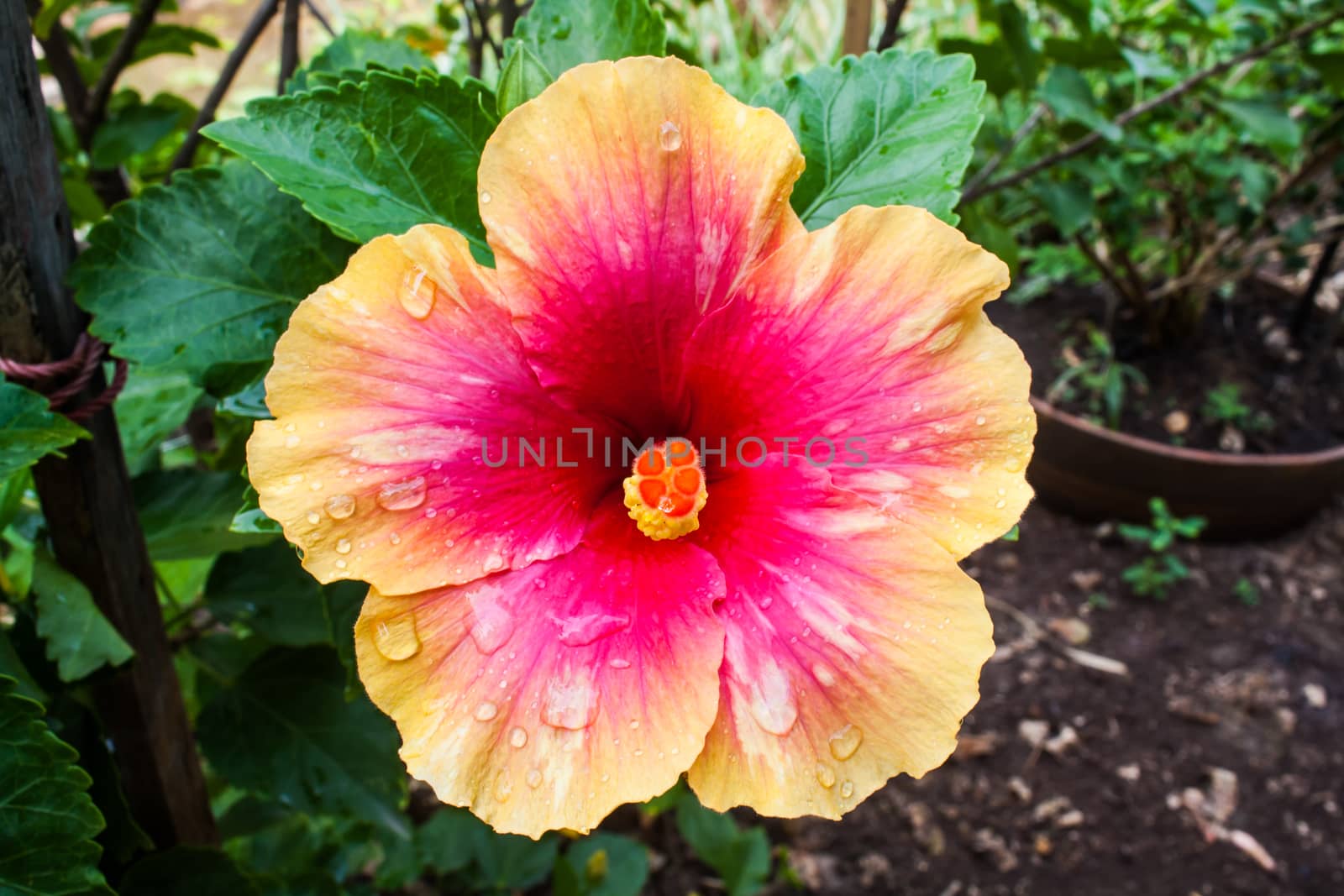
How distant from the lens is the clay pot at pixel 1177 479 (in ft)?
8.68

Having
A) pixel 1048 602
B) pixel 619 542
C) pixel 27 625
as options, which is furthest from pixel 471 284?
pixel 1048 602

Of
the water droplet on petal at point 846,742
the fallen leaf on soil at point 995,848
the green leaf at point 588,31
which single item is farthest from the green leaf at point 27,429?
the fallen leaf on soil at point 995,848

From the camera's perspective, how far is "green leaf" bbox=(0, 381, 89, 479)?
0.74 meters

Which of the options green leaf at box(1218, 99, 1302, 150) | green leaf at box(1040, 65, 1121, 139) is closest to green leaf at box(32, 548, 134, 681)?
green leaf at box(1040, 65, 1121, 139)

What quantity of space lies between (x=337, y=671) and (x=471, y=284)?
2.52ft

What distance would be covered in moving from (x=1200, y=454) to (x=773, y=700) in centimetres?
244

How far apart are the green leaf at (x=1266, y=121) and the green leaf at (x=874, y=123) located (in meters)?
1.40

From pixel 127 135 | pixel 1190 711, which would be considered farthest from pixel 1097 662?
pixel 127 135

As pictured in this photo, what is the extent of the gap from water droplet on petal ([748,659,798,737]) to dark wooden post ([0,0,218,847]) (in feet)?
2.37

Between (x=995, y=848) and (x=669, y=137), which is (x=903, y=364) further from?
(x=995, y=848)

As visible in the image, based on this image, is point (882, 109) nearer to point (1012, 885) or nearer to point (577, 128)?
point (577, 128)

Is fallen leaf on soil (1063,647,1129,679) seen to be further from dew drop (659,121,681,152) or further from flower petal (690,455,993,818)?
dew drop (659,121,681,152)

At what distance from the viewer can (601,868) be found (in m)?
1.64

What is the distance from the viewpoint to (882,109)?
89 cm
